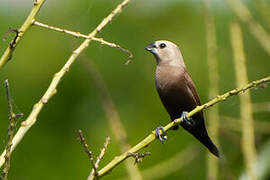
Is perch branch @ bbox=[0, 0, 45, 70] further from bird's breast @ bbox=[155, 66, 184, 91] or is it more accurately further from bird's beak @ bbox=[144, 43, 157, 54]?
bird's beak @ bbox=[144, 43, 157, 54]

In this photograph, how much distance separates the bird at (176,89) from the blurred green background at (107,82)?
1.59 m

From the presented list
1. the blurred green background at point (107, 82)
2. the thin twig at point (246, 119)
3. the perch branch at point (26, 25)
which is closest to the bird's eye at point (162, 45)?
the thin twig at point (246, 119)

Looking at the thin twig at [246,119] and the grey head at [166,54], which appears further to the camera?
the grey head at [166,54]

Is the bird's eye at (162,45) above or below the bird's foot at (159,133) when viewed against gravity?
above

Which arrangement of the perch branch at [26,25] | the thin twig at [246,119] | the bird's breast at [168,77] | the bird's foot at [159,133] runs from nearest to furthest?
the perch branch at [26,25] → the bird's foot at [159,133] → the thin twig at [246,119] → the bird's breast at [168,77]

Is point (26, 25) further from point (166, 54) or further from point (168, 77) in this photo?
point (166, 54)

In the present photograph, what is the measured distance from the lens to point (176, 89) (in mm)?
3938

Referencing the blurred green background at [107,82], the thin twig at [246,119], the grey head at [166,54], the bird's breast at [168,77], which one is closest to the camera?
the thin twig at [246,119]

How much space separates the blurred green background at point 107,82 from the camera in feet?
23.7

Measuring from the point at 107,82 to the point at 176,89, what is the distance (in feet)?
15.9

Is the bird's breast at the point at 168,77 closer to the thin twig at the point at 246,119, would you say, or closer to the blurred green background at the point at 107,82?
the thin twig at the point at 246,119

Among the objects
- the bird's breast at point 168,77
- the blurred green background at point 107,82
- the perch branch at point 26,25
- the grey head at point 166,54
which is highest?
the perch branch at point 26,25

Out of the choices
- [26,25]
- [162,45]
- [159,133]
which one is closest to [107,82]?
[162,45]

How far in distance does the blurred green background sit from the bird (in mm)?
1587
